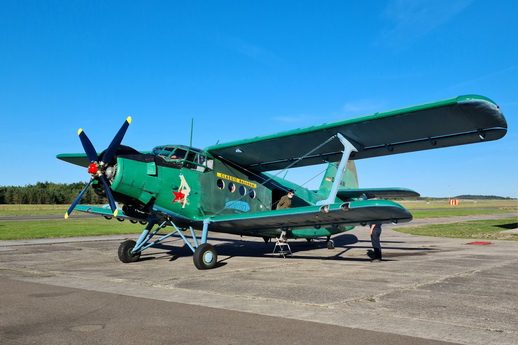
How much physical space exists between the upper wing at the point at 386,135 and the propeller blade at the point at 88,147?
345cm

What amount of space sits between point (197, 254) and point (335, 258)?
5002mm

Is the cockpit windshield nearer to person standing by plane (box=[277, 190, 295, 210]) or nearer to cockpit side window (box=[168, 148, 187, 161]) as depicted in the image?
cockpit side window (box=[168, 148, 187, 161])

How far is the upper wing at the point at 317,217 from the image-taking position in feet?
30.2

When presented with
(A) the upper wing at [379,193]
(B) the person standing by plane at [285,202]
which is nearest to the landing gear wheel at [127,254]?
(B) the person standing by plane at [285,202]

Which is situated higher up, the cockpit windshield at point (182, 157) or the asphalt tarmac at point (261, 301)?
the cockpit windshield at point (182, 157)

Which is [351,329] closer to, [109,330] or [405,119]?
[109,330]

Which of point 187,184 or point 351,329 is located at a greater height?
point 187,184

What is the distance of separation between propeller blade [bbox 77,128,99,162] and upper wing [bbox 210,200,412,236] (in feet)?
11.9

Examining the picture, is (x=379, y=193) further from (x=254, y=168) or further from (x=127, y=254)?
(x=127, y=254)

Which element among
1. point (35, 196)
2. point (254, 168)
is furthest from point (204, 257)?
point (35, 196)

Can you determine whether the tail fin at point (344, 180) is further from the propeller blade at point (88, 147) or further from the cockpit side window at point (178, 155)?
the propeller blade at point (88, 147)

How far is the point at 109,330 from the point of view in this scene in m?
4.75

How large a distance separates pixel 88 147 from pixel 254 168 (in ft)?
19.1

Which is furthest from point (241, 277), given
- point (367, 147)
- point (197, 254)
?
point (367, 147)
